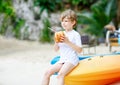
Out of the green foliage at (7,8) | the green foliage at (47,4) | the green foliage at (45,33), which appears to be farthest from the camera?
the green foliage at (47,4)

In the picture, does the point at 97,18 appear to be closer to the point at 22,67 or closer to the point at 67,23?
the point at 22,67

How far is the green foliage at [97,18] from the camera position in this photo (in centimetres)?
1759

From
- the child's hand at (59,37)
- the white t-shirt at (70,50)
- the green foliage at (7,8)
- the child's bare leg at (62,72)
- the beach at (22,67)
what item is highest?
the green foliage at (7,8)

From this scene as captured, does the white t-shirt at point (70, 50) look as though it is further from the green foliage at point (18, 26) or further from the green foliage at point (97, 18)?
the green foliage at point (18, 26)

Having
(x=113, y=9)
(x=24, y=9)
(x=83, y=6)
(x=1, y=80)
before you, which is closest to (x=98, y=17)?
(x=113, y=9)

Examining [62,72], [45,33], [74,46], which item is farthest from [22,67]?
[45,33]

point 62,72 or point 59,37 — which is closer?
point 59,37

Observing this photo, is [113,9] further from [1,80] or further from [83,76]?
[83,76]

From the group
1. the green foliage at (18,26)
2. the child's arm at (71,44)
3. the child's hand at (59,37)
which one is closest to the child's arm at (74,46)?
the child's arm at (71,44)

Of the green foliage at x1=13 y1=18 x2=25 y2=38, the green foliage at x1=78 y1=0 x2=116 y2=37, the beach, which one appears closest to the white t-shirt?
the beach

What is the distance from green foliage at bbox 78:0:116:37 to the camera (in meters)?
17.6

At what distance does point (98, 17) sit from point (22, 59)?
6603mm

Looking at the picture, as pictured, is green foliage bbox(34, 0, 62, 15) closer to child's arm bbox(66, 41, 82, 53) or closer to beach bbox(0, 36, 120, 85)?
beach bbox(0, 36, 120, 85)

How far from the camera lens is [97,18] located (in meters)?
17.9
